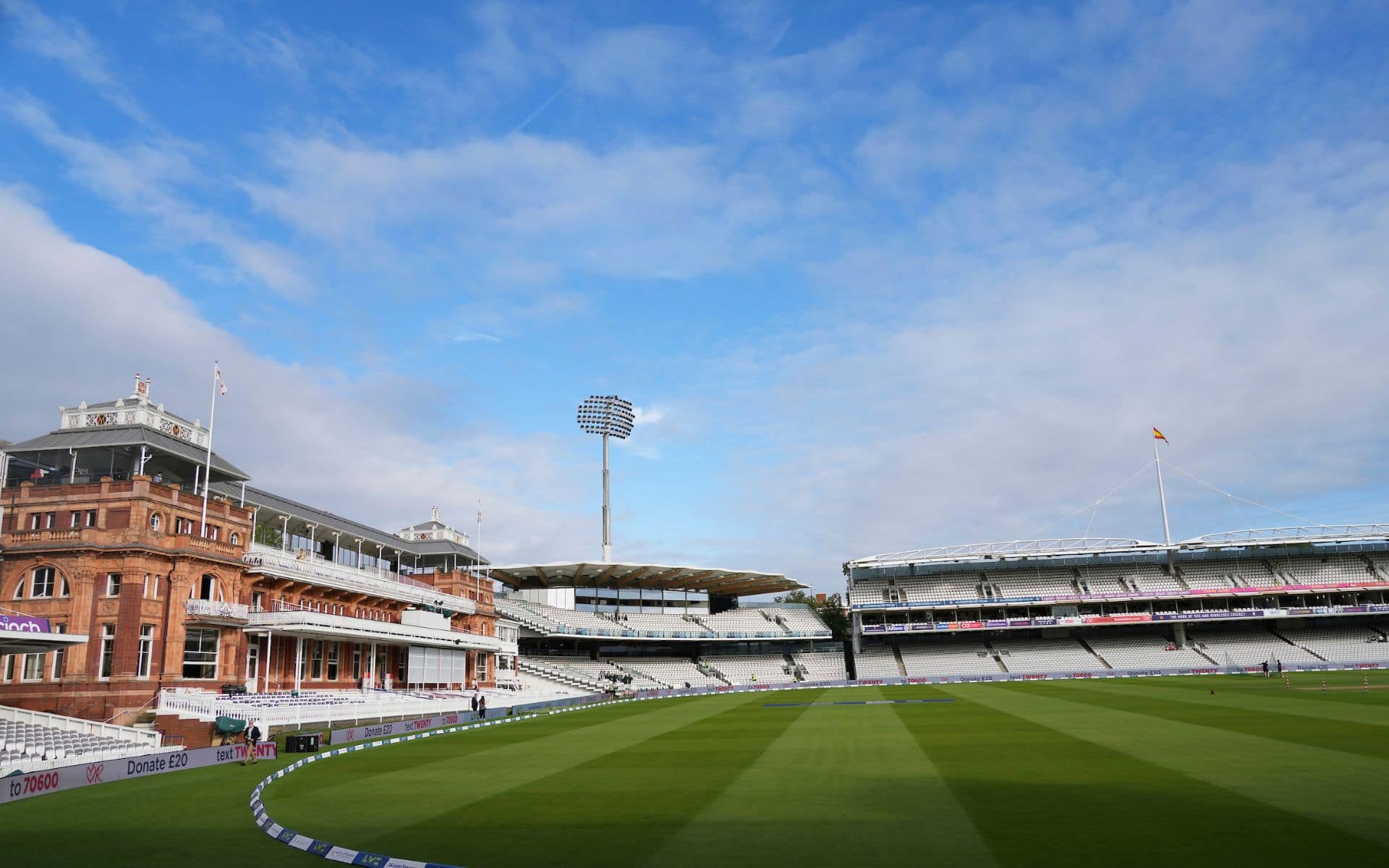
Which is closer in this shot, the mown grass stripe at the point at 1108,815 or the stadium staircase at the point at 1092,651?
the mown grass stripe at the point at 1108,815

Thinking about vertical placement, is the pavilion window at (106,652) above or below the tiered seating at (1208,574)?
below

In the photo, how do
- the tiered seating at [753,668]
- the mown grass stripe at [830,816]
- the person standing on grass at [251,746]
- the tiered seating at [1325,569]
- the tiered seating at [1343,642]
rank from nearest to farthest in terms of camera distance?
1. the mown grass stripe at [830,816]
2. the person standing on grass at [251,746]
3. the tiered seating at [1343,642]
4. the tiered seating at [1325,569]
5. the tiered seating at [753,668]

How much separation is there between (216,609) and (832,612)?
104111 millimetres

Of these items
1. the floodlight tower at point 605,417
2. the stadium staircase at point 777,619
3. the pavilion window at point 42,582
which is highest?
the floodlight tower at point 605,417

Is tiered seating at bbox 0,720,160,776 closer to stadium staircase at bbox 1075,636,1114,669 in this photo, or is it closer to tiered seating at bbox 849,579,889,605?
tiered seating at bbox 849,579,889,605

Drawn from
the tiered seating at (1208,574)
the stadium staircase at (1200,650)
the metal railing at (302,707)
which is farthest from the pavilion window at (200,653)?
the tiered seating at (1208,574)

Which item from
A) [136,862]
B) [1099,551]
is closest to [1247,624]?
[1099,551]

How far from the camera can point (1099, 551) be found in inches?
3698

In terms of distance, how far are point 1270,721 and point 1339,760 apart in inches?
497

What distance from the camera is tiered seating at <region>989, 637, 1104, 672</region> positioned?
87625 millimetres

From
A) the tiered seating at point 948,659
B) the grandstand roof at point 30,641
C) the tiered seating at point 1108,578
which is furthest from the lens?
the tiered seating at point 1108,578

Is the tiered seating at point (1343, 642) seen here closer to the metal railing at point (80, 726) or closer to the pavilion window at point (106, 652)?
the metal railing at point (80, 726)

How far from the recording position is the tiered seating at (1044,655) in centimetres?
8762

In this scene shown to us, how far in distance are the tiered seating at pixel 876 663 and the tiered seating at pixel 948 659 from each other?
1258 mm
